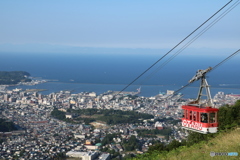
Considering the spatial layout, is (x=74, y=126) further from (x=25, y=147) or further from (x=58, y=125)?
(x=25, y=147)

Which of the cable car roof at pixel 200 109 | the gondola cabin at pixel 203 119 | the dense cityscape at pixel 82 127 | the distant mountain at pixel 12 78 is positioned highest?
→ the cable car roof at pixel 200 109

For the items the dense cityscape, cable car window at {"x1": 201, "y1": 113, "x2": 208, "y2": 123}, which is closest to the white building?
the dense cityscape

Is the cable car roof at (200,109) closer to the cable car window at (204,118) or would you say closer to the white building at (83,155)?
the cable car window at (204,118)

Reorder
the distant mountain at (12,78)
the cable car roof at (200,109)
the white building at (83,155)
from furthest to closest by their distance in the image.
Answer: the distant mountain at (12,78) < the white building at (83,155) < the cable car roof at (200,109)

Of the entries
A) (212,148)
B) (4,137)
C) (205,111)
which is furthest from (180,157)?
(4,137)

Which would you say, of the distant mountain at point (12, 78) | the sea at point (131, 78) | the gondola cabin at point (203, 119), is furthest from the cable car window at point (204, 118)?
the distant mountain at point (12, 78)

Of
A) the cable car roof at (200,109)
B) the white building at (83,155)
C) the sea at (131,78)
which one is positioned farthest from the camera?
the sea at (131,78)

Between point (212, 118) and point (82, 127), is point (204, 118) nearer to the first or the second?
point (212, 118)

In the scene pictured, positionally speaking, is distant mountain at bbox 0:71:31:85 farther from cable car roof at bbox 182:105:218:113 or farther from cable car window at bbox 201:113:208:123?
cable car window at bbox 201:113:208:123

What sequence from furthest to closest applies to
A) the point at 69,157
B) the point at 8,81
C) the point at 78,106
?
the point at 8,81 → the point at 78,106 → the point at 69,157
